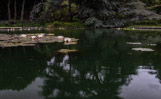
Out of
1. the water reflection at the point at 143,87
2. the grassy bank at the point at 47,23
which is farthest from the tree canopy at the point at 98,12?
the water reflection at the point at 143,87

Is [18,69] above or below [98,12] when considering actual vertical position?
below

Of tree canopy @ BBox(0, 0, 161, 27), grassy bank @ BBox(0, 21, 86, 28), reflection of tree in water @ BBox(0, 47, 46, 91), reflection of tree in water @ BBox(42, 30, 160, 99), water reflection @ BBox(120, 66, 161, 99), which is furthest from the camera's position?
grassy bank @ BBox(0, 21, 86, 28)

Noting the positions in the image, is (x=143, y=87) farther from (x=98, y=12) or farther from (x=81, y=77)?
(x=98, y=12)

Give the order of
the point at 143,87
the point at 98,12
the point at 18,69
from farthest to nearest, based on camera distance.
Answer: the point at 98,12 → the point at 18,69 → the point at 143,87

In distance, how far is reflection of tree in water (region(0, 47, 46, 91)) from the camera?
13.1ft

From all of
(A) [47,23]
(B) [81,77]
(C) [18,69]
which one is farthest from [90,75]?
(A) [47,23]

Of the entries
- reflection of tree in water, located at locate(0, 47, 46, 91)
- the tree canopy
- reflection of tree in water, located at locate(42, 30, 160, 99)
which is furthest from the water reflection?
the tree canopy

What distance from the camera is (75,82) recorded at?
13.6 feet

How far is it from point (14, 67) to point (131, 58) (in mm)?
3242

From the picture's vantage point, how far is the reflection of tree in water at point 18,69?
399 cm

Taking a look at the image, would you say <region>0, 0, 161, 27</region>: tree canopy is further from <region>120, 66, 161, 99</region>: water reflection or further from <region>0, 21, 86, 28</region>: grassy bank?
<region>120, 66, 161, 99</region>: water reflection

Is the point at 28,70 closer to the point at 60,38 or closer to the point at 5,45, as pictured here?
the point at 5,45

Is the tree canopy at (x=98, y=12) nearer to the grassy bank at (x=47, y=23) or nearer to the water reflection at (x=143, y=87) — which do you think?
the grassy bank at (x=47, y=23)

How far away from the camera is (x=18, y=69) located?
5.05 metres
